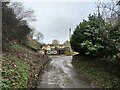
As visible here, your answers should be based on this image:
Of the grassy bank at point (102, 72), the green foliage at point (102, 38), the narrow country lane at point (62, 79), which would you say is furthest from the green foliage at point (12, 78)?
the green foliage at point (102, 38)

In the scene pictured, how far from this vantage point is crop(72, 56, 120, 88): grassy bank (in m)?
14.0

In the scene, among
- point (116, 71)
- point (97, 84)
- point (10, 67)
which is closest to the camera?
point (10, 67)

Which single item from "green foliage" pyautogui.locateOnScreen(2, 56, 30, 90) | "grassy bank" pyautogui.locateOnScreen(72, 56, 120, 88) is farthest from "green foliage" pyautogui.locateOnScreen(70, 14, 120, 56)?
"green foliage" pyautogui.locateOnScreen(2, 56, 30, 90)

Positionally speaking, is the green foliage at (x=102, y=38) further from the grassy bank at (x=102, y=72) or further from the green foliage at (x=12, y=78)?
the green foliage at (x=12, y=78)

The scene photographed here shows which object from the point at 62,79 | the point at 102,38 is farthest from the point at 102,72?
the point at 62,79

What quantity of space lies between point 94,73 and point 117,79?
1.99 metres

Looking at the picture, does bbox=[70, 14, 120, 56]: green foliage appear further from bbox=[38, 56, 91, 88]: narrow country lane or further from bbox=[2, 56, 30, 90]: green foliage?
bbox=[2, 56, 30, 90]: green foliage

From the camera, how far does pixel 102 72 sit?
634 inches

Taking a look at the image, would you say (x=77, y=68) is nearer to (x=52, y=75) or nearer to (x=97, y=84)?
(x=52, y=75)

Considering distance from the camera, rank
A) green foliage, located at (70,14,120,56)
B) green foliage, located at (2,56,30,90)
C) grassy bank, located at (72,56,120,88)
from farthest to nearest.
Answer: green foliage, located at (70,14,120,56), grassy bank, located at (72,56,120,88), green foliage, located at (2,56,30,90)

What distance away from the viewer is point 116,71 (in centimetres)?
1598

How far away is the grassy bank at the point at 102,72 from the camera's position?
14.0 m

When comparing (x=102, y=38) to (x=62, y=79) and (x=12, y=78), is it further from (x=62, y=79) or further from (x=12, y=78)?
(x=12, y=78)

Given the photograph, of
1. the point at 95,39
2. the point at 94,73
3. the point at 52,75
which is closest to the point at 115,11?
the point at 95,39
